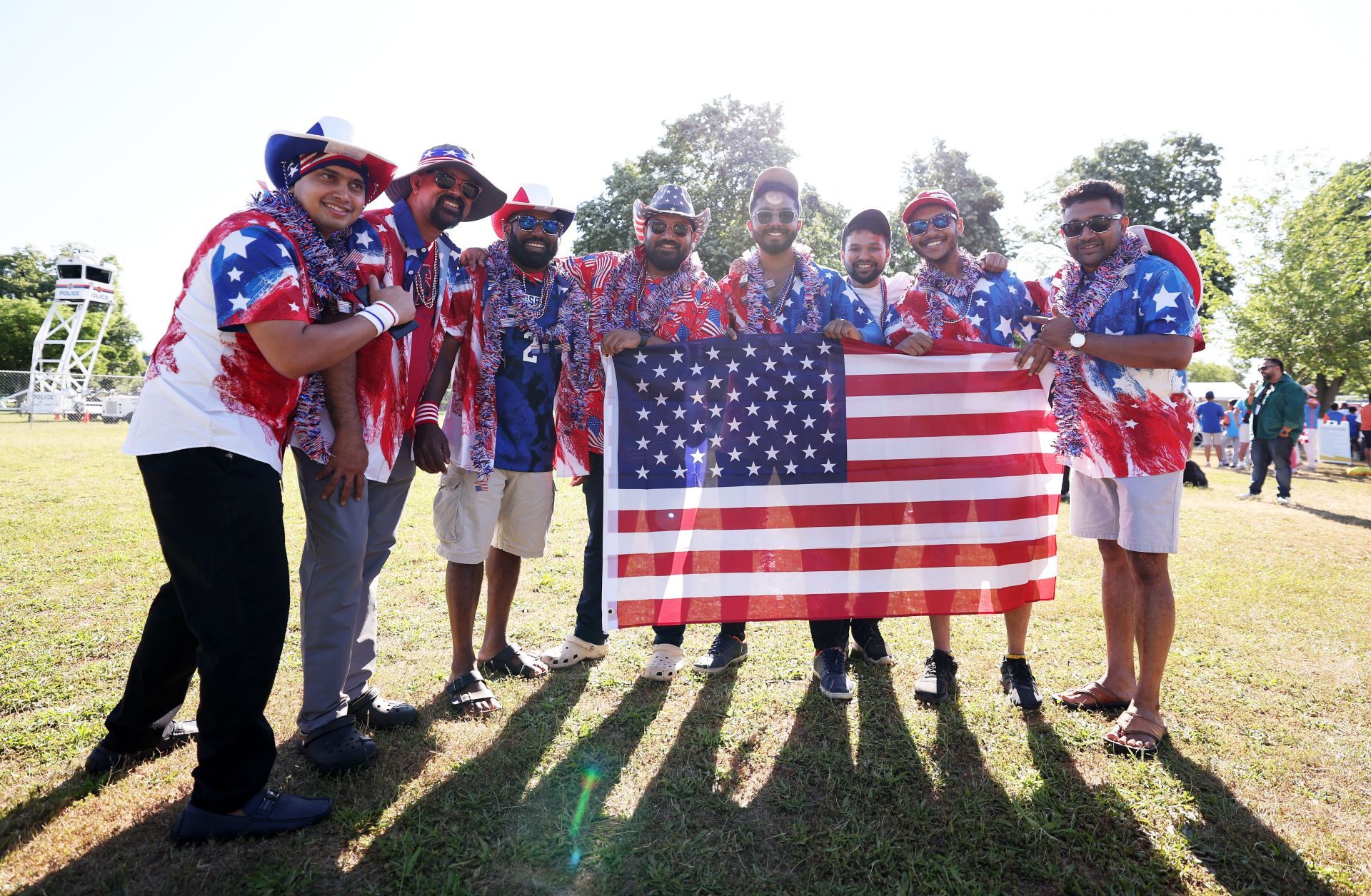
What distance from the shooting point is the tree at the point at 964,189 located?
34062 mm

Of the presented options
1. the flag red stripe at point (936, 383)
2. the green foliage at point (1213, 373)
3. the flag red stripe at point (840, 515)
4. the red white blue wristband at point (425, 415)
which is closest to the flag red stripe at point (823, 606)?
the flag red stripe at point (840, 515)

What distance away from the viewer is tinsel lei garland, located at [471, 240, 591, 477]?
4344 millimetres

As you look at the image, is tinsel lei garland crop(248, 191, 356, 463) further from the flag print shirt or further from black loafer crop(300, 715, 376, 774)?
black loafer crop(300, 715, 376, 774)

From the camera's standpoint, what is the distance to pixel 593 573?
15.9 feet

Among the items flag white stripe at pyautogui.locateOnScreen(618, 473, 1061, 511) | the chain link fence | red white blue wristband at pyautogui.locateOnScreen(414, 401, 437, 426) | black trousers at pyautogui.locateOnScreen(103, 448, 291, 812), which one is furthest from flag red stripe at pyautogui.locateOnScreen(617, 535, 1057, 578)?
the chain link fence

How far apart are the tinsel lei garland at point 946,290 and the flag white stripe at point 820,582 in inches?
59.7

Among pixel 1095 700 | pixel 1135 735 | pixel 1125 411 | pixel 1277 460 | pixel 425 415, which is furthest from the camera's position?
pixel 1277 460

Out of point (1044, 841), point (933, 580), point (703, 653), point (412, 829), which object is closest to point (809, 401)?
point (933, 580)

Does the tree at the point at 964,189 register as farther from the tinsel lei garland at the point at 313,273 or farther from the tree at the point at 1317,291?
the tinsel lei garland at the point at 313,273

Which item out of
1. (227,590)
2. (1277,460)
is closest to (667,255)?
(227,590)

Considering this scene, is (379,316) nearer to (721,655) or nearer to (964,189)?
(721,655)

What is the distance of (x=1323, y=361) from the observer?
80.7 feet

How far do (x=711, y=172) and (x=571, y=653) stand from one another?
28519 millimetres

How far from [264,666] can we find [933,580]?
350cm
